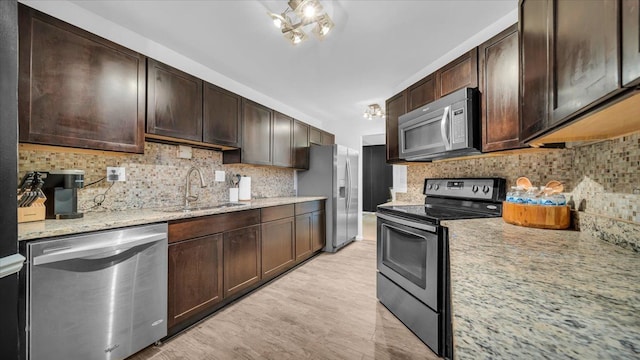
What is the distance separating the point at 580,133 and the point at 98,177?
113 inches

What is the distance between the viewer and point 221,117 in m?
2.45

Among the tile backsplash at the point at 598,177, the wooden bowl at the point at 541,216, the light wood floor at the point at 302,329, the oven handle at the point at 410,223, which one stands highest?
the tile backsplash at the point at 598,177

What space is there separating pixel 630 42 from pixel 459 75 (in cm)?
163

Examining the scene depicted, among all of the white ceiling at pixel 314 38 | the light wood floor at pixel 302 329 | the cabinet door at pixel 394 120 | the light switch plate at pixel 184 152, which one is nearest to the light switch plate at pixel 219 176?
the light switch plate at pixel 184 152

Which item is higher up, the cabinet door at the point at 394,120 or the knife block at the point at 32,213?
the cabinet door at the point at 394,120

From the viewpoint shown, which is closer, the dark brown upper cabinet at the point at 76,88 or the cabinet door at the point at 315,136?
the dark brown upper cabinet at the point at 76,88

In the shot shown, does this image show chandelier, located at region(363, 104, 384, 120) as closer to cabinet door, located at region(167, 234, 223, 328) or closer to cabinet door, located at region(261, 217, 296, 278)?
cabinet door, located at region(261, 217, 296, 278)

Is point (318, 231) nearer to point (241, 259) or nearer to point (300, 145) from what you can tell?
point (300, 145)

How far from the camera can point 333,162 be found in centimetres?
379

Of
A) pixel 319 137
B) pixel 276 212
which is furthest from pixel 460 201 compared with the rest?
pixel 319 137

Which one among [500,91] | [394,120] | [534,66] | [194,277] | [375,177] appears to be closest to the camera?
[534,66]

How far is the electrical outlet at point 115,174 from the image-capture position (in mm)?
1851

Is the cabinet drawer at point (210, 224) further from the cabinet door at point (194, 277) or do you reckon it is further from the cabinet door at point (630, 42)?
the cabinet door at point (630, 42)

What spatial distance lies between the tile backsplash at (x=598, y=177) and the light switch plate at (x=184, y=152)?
2.77 m
